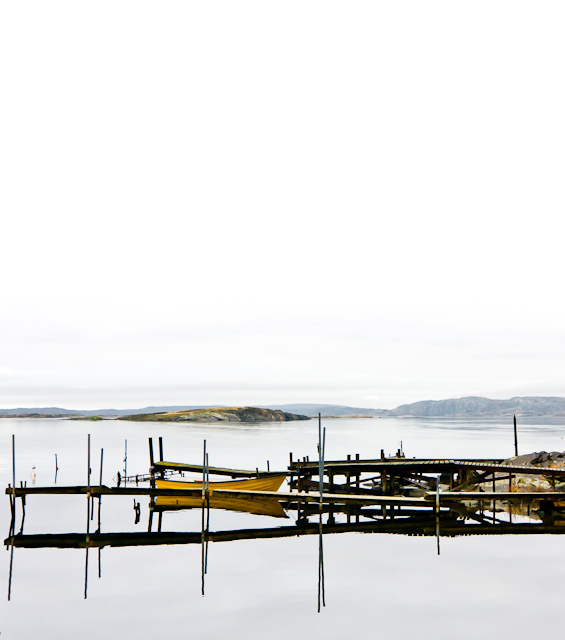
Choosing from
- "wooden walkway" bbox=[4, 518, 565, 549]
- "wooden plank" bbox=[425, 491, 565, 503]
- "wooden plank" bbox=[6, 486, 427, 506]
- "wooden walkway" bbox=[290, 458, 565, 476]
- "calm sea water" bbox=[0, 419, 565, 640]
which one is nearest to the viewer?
"calm sea water" bbox=[0, 419, 565, 640]

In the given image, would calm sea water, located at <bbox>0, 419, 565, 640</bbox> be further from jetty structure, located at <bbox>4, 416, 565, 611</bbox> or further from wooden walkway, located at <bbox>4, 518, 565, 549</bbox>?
jetty structure, located at <bbox>4, 416, 565, 611</bbox>

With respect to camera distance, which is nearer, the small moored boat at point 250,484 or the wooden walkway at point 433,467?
the wooden walkway at point 433,467

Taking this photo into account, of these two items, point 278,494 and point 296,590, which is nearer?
point 296,590

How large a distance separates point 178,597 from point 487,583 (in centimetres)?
1125

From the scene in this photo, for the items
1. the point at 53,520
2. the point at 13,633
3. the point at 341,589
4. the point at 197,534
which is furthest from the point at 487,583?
the point at 53,520

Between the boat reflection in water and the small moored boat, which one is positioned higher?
the small moored boat

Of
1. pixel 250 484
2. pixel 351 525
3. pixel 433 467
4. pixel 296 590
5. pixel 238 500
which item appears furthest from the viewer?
pixel 238 500

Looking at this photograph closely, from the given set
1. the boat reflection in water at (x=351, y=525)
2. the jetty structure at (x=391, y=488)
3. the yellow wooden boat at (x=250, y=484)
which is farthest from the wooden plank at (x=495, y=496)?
the yellow wooden boat at (x=250, y=484)

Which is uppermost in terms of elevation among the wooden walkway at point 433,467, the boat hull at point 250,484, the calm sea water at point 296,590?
the wooden walkway at point 433,467

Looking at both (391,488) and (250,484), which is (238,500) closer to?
(250,484)

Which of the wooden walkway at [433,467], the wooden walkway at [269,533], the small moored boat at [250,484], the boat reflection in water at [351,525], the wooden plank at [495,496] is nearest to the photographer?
the wooden walkway at [269,533]

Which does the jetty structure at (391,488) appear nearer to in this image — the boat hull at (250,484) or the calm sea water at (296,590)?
the boat hull at (250,484)

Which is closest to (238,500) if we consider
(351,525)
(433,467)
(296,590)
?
(351,525)

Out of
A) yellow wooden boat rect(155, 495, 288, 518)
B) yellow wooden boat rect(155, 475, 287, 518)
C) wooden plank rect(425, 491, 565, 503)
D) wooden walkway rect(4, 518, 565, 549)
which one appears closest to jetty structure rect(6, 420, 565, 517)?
wooden plank rect(425, 491, 565, 503)
